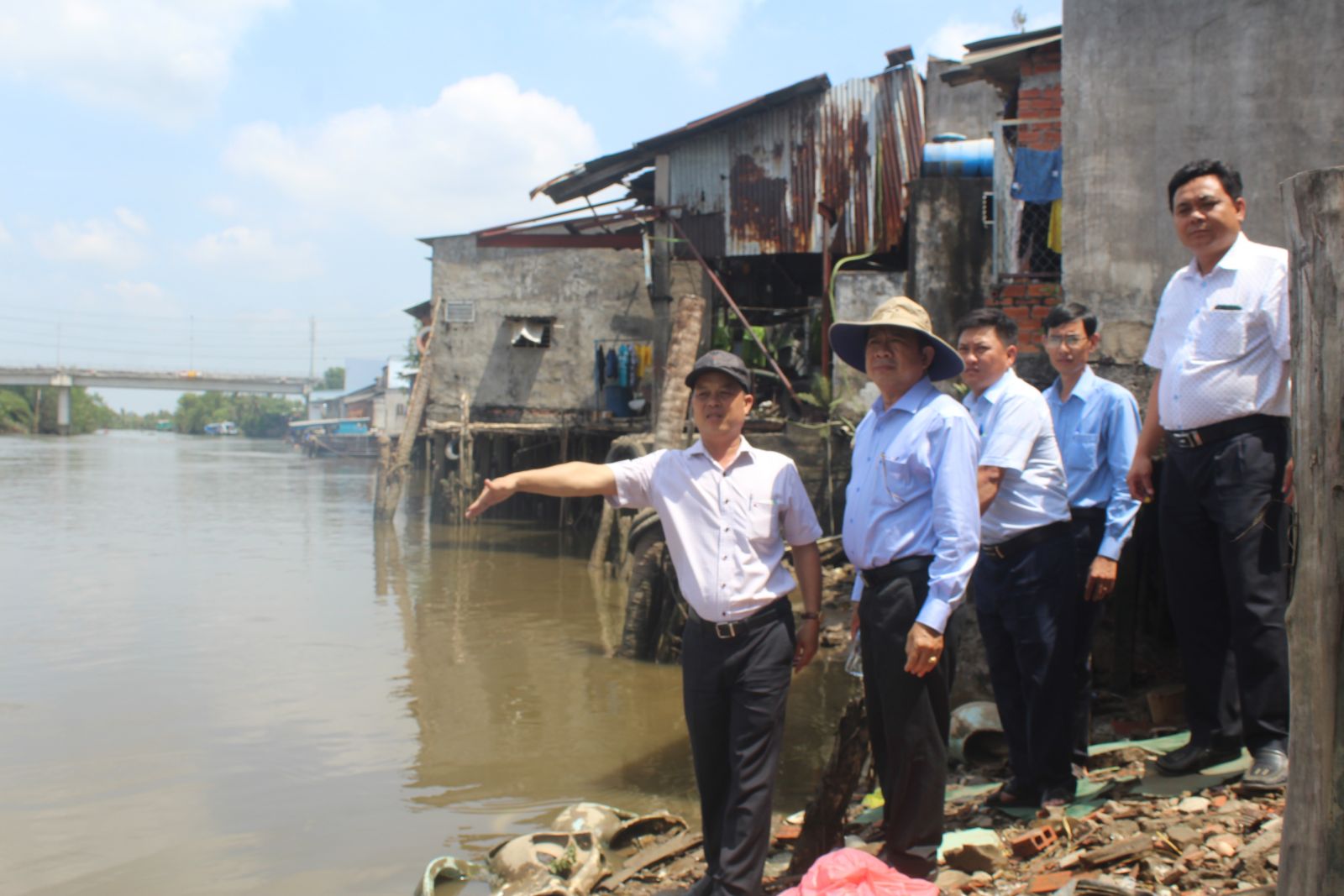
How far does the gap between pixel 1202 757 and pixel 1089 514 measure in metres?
1.09

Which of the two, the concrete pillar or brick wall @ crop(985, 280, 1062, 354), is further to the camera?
the concrete pillar

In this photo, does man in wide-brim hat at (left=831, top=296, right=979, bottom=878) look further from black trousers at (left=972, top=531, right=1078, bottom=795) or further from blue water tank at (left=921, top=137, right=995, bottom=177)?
blue water tank at (left=921, top=137, right=995, bottom=177)

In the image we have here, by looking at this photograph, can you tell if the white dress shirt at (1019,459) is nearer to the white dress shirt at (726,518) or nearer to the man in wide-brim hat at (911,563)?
the man in wide-brim hat at (911,563)

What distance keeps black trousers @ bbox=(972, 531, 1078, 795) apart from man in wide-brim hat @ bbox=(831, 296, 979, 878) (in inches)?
23.5

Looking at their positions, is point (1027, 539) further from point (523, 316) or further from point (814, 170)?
point (523, 316)

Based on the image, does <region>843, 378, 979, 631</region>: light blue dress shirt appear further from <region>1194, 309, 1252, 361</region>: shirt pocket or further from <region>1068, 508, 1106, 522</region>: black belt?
<region>1068, 508, 1106, 522</region>: black belt

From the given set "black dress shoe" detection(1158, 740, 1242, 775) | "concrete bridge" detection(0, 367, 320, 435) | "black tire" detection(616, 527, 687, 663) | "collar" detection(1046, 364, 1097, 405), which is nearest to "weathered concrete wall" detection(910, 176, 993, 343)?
"black tire" detection(616, 527, 687, 663)

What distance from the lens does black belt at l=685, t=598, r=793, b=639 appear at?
10.9ft

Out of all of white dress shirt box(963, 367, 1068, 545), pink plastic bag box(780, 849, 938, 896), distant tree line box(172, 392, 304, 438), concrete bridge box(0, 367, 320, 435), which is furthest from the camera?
distant tree line box(172, 392, 304, 438)

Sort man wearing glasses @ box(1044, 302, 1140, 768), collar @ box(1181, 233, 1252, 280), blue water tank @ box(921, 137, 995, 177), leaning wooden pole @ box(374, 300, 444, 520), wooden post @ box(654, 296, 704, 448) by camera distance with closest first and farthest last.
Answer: collar @ box(1181, 233, 1252, 280) → man wearing glasses @ box(1044, 302, 1140, 768) → blue water tank @ box(921, 137, 995, 177) → wooden post @ box(654, 296, 704, 448) → leaning wooden pole @ box(374, 300, 444, 520)

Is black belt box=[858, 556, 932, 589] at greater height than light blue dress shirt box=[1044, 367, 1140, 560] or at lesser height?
lesser

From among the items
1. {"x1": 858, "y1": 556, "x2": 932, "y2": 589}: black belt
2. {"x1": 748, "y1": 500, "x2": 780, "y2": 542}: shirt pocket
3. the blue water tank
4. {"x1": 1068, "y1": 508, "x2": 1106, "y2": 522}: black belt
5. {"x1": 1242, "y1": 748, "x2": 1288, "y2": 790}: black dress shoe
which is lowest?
{"x1": 1242, "y1": 748, "x2": 1288, "y2": 790}: black dress shoe

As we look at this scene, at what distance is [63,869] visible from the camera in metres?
4.82

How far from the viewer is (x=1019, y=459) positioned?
3.71 m
